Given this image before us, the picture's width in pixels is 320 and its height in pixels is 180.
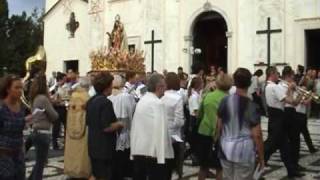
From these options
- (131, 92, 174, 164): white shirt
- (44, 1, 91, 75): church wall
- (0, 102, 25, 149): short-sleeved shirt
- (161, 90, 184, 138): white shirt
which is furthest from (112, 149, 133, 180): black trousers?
(44, 1, 91, 75): church wall

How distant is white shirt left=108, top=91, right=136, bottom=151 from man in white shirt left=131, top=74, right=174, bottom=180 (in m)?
1.94

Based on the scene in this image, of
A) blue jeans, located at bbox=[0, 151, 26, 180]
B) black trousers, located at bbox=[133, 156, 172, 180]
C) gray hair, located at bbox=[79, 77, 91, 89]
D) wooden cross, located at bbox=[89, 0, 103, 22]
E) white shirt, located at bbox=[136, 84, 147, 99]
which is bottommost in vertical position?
black trousers, located at bbox=[133, 156, 172, 180]

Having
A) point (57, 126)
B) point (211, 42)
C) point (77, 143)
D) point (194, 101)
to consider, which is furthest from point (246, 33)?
point (77, 143)

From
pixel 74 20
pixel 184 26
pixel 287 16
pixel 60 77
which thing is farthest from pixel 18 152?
pixel 74 20

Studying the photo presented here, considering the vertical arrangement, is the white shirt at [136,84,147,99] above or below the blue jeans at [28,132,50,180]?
above

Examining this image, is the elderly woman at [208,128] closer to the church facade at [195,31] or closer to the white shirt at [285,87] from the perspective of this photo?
the white shirt at [285,87]

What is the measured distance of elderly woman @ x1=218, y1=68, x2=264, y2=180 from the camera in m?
5.94

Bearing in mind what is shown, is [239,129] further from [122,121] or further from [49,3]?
[49,3]

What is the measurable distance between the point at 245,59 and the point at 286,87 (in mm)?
12083

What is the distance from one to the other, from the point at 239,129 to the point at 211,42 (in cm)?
2052

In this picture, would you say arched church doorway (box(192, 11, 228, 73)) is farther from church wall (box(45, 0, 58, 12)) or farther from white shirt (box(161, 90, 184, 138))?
white shirt (box(161, 90, 184, 138))

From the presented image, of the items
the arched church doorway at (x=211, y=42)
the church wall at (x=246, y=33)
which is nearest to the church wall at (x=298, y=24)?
the church wall at (x=246, y=33)

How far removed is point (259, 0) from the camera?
21.4 m

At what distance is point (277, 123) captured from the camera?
380 inches
